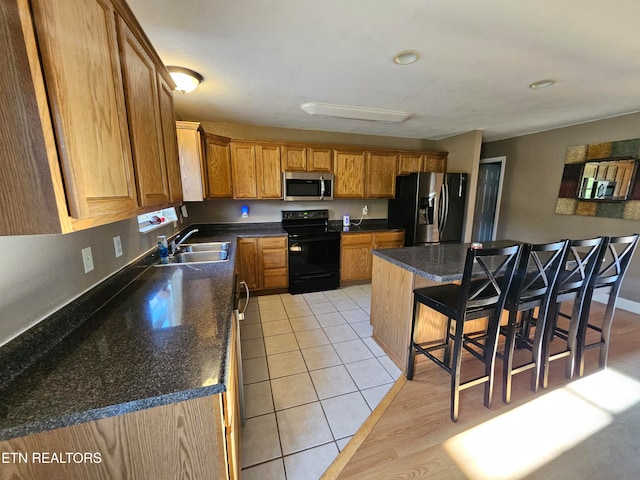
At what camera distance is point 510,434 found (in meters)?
1.54

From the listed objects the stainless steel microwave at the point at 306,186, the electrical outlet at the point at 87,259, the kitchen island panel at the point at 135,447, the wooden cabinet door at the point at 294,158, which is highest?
the wooden cabinet door at the point at 294,158

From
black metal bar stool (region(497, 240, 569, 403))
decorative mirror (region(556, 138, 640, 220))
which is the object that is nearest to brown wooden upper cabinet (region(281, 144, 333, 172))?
black metal bar stool (region(497, 240, 569, 403))

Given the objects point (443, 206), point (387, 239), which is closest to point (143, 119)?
point (387, 239)

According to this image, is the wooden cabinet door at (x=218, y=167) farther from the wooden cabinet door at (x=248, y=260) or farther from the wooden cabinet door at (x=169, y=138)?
the wooden cabinet door at (x=169, y=138)

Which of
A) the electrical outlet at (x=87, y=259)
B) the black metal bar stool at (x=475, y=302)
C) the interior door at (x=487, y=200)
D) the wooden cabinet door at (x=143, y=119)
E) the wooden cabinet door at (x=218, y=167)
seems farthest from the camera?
the interior door at (x=487, y=200)

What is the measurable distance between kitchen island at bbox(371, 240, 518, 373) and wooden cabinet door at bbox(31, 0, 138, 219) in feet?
5.54

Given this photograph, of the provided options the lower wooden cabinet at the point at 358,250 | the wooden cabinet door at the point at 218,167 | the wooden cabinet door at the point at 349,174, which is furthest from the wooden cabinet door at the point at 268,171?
the lower wooden cabinet at the point at 358,250

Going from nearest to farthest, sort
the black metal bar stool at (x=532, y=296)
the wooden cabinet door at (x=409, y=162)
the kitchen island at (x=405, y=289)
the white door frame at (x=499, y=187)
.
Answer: the black metal bar stool at (x=532, y=296) → the kitchen island at (x=405, y=289) → the wooden cabinet door at (x=409, y=162) → the white door frame at (x=499, y=187)

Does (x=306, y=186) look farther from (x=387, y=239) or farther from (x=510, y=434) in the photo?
(x=510, y=434)

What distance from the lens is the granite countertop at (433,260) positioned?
1664mm

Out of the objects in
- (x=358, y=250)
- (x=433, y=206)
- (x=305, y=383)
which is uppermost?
(x=433, y=206)

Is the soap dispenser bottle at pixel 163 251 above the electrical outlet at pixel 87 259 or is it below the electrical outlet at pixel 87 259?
below

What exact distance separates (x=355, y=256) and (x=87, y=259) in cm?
309

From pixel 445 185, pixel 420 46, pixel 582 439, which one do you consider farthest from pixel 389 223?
pixel 582 439
